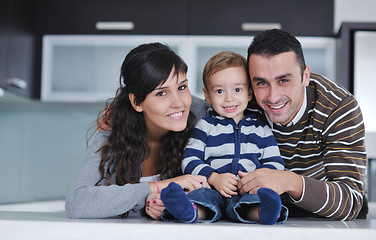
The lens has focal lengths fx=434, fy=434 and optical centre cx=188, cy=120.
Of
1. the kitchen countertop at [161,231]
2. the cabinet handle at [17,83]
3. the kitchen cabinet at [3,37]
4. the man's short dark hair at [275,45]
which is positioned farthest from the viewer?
the cabinet handle at [17,83]

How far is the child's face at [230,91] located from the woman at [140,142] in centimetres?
9

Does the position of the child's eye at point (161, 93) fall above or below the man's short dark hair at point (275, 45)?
below

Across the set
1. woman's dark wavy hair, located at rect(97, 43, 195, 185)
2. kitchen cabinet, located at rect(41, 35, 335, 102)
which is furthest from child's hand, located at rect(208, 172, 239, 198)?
kitchen cabinet, located at rect(41, 35, 335, 102)

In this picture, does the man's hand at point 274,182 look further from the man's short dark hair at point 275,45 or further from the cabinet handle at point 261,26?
the cabinet handle at point 261,26

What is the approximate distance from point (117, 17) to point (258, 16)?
892mm

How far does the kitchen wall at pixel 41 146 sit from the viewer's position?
10.4 feet

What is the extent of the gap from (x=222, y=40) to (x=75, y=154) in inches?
53.9

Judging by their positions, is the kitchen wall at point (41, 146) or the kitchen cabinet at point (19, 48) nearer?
the kitchen cabinet at point (19, 48)

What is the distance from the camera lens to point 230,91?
4.56 ft

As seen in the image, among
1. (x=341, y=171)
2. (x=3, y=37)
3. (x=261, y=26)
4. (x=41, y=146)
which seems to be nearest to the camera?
(x=341, y=171)

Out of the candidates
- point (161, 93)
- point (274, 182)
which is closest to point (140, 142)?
point (161, 93)

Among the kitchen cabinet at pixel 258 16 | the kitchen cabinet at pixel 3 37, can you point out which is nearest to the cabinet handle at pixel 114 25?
the kitchen cabinet at pixel 258 16

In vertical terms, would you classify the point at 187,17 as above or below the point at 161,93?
above

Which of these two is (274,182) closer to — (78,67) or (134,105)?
(134,105)
